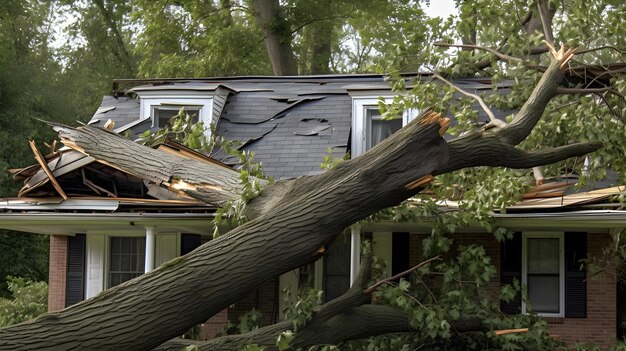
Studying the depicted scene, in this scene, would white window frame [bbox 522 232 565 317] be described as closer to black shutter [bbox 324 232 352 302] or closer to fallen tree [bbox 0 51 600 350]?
black shutter [bbox 324 232 352 302]

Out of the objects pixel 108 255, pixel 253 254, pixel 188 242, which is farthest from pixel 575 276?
pixel 253 254

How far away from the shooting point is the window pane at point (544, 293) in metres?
15.8

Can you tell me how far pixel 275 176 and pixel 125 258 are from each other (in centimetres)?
320

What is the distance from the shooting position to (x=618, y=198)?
1285cm

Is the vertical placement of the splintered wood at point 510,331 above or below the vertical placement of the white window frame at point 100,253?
below

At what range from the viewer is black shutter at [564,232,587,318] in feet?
51.3

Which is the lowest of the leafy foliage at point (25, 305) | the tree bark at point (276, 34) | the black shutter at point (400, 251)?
the leafy foliage at point (25, 305)

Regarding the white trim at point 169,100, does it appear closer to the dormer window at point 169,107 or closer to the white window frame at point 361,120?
the dormer window at point 169,107

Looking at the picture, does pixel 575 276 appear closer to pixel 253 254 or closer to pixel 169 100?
pixel 169 100

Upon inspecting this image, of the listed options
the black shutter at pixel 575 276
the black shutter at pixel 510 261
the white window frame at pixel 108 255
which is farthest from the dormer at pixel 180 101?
the black shutter at pixel 575 276

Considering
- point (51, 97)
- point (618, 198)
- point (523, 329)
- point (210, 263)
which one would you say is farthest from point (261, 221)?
point (51, 97)

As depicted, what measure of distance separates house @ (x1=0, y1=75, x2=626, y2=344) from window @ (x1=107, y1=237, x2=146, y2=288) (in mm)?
17

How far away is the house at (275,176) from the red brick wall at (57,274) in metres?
0.02

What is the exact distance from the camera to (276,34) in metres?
26.9
